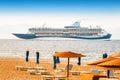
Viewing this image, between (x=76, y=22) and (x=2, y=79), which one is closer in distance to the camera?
(x=2, y=79)

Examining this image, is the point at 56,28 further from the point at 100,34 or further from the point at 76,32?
the point at 100,34

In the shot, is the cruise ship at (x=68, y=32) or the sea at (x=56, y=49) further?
the cruise ship at (x=68, y=32)

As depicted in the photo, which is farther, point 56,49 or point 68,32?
point 68,32

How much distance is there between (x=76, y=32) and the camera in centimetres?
13350

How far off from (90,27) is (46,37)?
54.5 ft

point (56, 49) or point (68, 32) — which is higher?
point (68, 32)

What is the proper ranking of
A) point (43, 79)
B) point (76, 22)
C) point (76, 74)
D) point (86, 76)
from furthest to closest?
point (76, 22)
point (76, 74)
point (43, 79)
point (86, 76)

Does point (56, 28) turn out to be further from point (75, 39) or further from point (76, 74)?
point (76, 74)

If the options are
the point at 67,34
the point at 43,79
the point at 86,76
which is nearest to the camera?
the point at 86,76

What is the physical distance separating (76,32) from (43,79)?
11851 centimetres

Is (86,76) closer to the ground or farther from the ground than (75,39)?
farther from the ground

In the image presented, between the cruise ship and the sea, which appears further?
the cruise ship

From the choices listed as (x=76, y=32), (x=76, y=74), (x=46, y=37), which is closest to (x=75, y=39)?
(x=76, y=32)

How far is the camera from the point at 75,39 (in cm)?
13388
